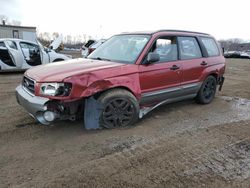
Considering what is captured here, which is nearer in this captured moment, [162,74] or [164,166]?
[164,166]

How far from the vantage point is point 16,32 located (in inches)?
1286

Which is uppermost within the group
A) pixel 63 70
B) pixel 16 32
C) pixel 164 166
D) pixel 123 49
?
pixel 16 32

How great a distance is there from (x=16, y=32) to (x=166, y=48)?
107ft

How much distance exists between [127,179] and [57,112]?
1.58 metres

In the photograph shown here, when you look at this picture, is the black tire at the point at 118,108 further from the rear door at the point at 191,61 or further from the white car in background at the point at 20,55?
the white car in background at the point at 20,55

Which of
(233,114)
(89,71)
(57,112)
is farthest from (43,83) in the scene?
(233,114)

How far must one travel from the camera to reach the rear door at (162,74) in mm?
4453

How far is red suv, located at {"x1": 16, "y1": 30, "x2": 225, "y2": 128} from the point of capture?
3.67 m

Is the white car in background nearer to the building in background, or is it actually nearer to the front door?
the front door

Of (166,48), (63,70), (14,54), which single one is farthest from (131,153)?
(14,54)

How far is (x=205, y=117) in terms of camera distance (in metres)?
5.12

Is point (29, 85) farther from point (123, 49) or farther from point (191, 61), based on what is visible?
point (191, 61)

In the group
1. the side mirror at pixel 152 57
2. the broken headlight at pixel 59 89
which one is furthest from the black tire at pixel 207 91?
the broken headlight at pixel 59 89

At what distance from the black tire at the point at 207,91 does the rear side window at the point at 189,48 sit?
0.75 meters
